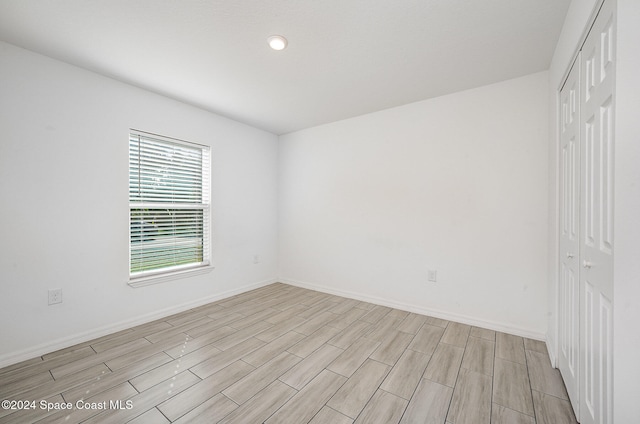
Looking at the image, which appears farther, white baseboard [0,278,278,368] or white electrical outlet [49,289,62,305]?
white electrical outlet [49,289,62,305]

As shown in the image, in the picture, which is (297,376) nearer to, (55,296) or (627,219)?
(627,219)

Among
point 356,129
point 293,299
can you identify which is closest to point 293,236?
point 293,299

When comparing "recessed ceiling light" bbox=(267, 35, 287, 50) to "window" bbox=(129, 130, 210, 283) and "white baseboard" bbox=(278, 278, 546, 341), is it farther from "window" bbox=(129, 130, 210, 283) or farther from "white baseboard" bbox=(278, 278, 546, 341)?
"white baseboard" bbox=(278, 278, 546, 341)

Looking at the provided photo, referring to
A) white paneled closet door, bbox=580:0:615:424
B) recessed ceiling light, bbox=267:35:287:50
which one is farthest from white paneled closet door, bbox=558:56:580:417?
recessed ceiling light, bbox=267:35:287:50

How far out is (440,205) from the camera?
9.61ft

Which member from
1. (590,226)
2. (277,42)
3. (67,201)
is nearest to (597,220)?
(590,226)

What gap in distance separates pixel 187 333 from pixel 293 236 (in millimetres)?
2072

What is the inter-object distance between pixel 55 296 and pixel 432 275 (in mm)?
3610

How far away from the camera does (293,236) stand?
427cm

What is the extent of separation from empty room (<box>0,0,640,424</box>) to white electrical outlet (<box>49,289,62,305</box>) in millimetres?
19

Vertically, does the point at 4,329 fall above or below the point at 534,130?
below

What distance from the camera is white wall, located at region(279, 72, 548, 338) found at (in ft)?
8.10

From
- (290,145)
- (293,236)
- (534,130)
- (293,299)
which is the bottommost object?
(293,299)

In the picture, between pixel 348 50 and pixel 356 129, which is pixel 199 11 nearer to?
pixel 348 50
